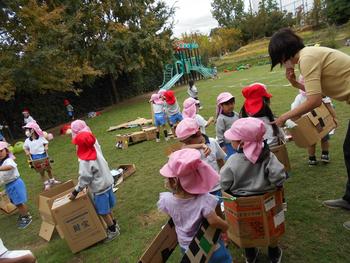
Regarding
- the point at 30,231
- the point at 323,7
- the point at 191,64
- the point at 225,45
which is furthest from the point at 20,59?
the point at 225,45

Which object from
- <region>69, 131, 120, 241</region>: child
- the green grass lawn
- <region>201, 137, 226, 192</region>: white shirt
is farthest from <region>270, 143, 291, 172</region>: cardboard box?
<region>69, 131, 120, 241</region>: child

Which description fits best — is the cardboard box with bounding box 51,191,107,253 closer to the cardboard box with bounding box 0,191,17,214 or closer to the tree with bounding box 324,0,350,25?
the cardboard box with bounding box 0,191,17,214

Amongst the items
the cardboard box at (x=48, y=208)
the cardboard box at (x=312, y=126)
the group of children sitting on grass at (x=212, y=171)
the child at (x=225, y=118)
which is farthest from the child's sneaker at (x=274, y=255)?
the cardboard box at (x=48, y=208)

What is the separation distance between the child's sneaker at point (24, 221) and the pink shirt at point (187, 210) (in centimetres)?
471

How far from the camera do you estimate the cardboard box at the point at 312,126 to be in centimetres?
509

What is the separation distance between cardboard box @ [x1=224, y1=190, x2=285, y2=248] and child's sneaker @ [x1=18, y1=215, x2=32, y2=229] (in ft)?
15.6

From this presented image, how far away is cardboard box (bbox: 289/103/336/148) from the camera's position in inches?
201

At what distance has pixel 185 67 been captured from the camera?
35.8 meters

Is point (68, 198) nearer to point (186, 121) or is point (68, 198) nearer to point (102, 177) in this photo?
point (102, 177)

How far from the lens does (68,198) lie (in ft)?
16.0

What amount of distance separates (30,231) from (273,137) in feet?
15.5

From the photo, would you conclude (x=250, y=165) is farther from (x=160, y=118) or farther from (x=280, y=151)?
(x=160, y=118)

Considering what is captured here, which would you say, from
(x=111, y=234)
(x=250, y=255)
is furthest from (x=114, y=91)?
(x=250, y=255)

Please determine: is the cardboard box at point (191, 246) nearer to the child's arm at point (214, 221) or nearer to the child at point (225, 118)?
the child's arm at point (214, 221)
